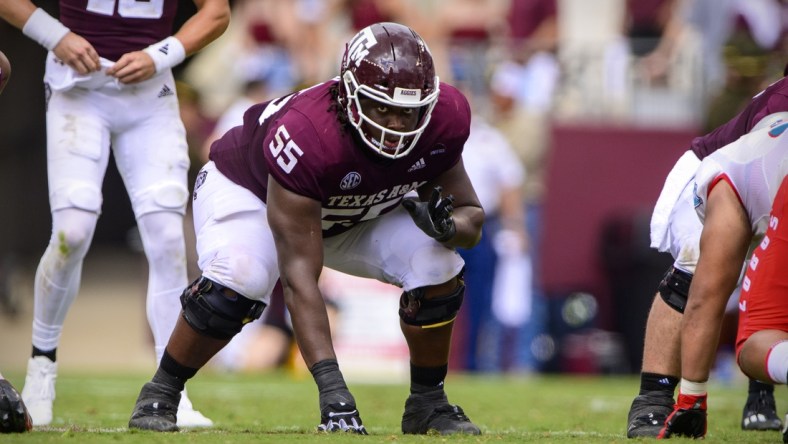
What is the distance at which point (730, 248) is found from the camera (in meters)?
4.05

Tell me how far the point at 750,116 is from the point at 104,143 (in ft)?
8.76

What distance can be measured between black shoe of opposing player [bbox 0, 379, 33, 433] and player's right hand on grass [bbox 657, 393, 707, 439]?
87.4 inches

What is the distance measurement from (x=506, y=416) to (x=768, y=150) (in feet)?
8.02

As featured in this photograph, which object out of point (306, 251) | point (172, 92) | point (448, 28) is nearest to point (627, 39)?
point (448, 28)

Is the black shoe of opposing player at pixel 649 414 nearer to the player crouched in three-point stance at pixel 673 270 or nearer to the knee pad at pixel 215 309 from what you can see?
the player crouched in three-point stance at pixel 673 270

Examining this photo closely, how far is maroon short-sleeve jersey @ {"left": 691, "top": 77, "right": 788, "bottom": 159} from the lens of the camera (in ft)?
14.6

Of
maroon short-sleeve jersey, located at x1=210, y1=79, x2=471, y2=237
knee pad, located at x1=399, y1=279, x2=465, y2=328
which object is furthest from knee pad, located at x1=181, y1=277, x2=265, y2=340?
knee pad, located at x1=399, y1=279, x2=465, y2=328

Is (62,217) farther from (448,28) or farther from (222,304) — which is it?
(448,28)

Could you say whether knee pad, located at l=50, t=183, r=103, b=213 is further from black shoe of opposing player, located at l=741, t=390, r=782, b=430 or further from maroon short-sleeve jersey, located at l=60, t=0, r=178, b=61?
black shoe of opposing player, located at l=741, t=390, r=782, b=430

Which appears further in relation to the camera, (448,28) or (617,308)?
(448,28)

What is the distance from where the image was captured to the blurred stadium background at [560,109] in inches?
414

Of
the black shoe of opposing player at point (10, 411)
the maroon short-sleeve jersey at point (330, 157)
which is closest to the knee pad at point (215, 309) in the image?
the maroon short-sleeve jersey at point (330, 157)

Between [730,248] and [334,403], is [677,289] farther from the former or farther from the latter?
[334,403]

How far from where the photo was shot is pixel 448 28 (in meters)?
11.5
